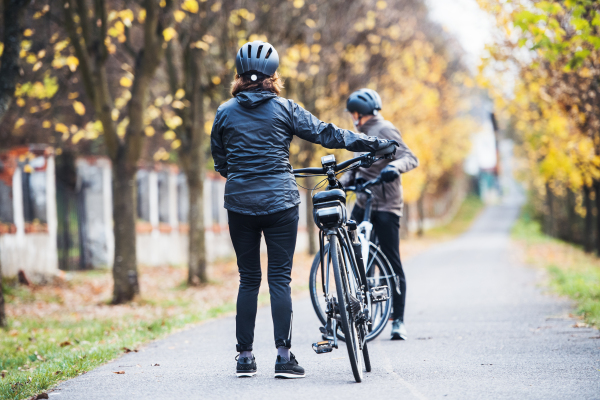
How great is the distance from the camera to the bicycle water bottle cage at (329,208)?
181 inches

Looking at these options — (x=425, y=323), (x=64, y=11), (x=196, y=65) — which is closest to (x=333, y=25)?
(x=196, y=65)

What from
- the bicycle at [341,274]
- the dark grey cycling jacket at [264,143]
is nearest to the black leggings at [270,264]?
the dark grey cycling jacket at [264,143]

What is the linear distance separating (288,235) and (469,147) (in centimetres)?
4011

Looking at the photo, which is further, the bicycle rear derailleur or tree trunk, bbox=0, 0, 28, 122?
tree trunk, bbox=0, 0, 28, 122

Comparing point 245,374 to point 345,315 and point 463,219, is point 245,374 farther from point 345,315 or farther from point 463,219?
point 463,219

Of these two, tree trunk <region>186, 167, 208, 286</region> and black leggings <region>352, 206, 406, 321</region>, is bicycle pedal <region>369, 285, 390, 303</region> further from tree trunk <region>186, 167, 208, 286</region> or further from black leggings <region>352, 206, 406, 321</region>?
tree trunk <region>186, 167, 208, 286</region>

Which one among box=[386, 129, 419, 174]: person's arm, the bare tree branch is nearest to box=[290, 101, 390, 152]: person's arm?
box=[386, 129, 419, 174]: person's arm

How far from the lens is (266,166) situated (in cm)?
453

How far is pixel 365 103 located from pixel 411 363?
2.42m

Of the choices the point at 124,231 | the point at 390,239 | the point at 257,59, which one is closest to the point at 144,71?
the point at 124,231

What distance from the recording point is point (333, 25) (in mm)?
19016

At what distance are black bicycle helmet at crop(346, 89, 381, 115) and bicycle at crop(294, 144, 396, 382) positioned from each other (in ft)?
5.23

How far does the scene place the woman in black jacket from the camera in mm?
4520

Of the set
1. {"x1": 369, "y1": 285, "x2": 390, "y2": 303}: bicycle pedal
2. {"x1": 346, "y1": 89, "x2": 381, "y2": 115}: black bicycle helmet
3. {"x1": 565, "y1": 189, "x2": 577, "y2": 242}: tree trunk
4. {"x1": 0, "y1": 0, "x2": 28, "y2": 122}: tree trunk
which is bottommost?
{"x1": 565, "y1": 189, "x2": 577, "y2": 242}: tree trunk
